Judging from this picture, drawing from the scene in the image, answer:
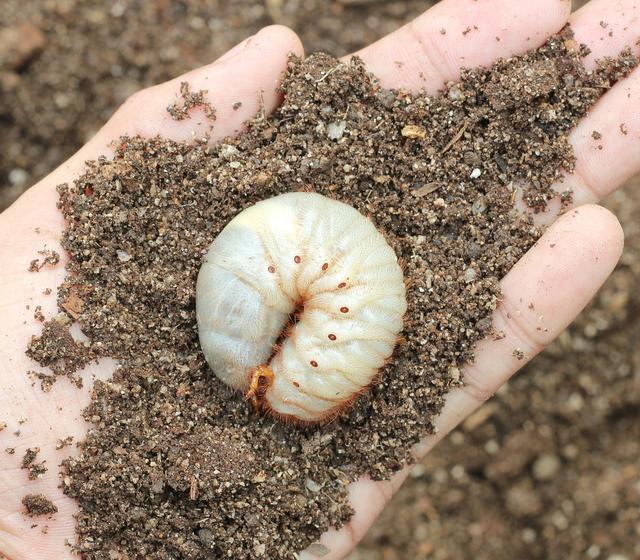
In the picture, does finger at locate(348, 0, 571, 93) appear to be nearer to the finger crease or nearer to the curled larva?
the finger crease

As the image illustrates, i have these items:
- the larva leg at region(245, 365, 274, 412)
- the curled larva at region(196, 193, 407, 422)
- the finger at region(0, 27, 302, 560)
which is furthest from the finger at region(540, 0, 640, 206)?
the larva leg at region(245, 365, 274, 412)

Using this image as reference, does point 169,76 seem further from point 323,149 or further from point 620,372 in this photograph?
point 620,372

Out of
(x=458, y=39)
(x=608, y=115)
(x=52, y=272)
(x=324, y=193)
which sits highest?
(x=458, y=39)

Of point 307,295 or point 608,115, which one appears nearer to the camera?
point 307,295

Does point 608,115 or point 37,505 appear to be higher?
point 608,115

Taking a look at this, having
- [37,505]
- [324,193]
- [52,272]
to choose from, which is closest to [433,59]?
[324,193]

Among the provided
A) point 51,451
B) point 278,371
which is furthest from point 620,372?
point 51,451

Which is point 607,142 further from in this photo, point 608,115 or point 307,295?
point 307,295
